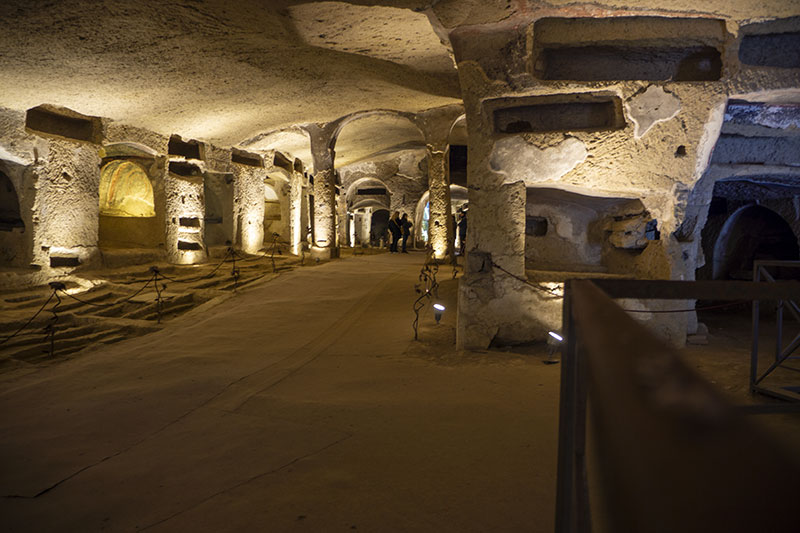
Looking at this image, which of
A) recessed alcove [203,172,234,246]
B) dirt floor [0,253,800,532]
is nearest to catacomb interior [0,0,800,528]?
→ dirt floor [0,253,800,532]

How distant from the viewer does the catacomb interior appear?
4809 millimetres

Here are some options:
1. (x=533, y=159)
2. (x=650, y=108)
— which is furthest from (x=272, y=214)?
(x=650, y=108)

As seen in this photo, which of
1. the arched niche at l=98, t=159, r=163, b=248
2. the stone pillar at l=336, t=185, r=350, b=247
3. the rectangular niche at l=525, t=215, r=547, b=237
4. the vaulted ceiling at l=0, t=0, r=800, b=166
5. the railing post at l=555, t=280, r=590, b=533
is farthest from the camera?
the stone pillar at l=336, t=185, r=350, b=247

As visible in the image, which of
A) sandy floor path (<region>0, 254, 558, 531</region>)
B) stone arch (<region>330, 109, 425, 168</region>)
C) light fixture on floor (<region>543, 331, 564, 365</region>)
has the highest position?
stone arch (<region>330, 109, 425, 168</region>)

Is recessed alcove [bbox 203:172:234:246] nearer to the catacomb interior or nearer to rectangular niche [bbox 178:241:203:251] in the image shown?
rectangular niche [bbox 178:241:203:251]

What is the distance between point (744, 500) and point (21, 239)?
11.6m

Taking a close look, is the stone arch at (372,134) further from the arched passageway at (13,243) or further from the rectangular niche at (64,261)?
the arched passageway at (13,243)

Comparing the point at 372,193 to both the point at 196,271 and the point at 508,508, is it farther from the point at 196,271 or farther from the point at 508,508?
the point at 508,508

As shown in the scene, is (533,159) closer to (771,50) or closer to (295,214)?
(771,50)

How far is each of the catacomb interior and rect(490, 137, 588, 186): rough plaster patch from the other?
0.02 meters

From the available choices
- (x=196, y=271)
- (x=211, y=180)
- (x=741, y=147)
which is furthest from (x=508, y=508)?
(x=211, y=180)

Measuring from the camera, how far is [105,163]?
40.2 feet

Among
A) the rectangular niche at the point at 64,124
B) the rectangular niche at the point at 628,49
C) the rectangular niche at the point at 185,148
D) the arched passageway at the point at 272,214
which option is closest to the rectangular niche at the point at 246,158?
the rectangular niche at the point at 185,148

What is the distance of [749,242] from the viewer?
34.6 ft
